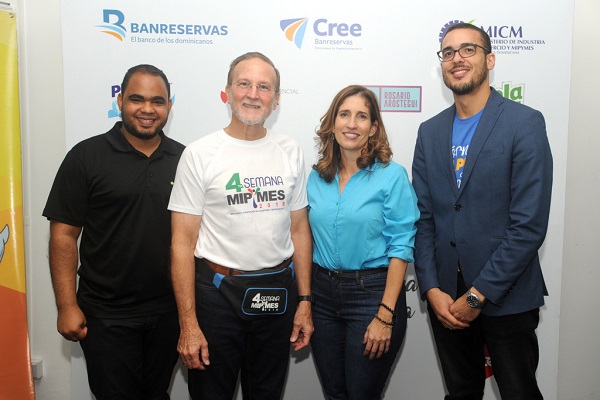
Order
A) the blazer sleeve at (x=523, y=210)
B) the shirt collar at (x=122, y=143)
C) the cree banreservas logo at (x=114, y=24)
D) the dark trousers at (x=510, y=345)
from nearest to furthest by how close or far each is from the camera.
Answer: the blazer sleeve at (x=523, y=210) < the dark trousers at (x=510, y=345) < the shirt collar at (x=122, y=143) < the cree banreservas logo at (x=114, y=24)

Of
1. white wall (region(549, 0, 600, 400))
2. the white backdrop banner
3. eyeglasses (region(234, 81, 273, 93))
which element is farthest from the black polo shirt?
white wall (region(549, 0, 600, 400))

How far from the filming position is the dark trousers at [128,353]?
6.40 feet

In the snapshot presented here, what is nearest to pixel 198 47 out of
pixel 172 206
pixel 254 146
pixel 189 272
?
pixel 254 146

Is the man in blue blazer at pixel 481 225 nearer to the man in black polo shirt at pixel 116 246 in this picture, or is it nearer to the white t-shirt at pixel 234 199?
the white t-shirt at pixel 234 199

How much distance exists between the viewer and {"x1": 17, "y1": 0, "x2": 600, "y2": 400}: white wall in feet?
8.71

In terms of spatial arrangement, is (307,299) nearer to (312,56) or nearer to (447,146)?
(447,146)

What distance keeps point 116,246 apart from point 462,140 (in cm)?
154

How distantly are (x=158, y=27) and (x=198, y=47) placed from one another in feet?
0.78

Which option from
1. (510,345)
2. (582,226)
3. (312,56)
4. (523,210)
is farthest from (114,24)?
(582,226)

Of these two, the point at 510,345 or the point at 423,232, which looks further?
the point at 423,232

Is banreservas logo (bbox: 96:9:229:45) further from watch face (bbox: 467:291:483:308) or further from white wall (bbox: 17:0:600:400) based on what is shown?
watch face (bbox: 467:291:483:308)

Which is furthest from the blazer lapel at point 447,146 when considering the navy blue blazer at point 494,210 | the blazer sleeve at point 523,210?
the blazer sleeve at point 523,210

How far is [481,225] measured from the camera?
1.89 metres

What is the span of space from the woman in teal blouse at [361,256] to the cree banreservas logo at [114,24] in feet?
4.44
